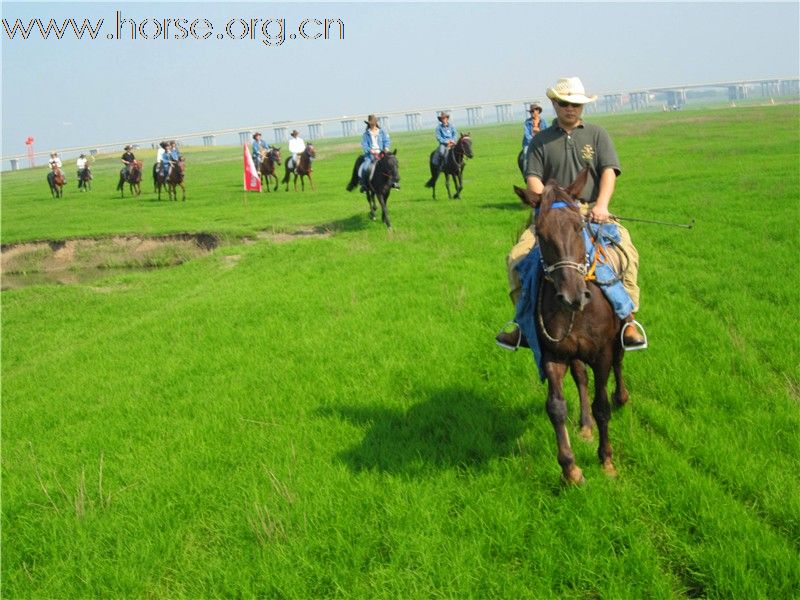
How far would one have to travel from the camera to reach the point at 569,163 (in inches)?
214

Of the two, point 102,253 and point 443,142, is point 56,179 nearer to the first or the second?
point 102,253

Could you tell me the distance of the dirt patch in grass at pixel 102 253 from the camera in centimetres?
1947

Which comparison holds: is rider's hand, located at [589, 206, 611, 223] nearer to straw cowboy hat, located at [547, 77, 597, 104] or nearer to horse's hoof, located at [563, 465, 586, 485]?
straw cowboy hat, located at [547, 77, 597, 104]

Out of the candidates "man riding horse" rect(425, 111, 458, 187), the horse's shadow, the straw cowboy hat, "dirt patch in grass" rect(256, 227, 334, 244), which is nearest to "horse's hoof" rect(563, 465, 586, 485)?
the horse's shadow

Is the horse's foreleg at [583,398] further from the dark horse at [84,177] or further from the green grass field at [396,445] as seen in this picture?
the dark horse at [84,177]

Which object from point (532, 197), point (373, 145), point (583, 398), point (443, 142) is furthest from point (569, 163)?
point (443, 142)

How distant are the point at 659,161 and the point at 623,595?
2641 centimetres

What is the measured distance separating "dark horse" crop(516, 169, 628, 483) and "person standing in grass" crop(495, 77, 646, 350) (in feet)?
1.77

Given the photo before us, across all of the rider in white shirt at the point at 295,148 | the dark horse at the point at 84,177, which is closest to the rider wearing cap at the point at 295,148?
the rider in white shirt at the point at 295,148

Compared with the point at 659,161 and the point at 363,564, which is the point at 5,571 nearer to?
the point at 363,564

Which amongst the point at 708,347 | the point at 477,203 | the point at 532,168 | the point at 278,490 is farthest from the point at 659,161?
the point at 278,490

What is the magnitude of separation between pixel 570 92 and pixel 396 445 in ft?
10.7

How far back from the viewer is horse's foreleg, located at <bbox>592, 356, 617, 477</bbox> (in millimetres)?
4833

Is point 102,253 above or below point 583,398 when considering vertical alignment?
above
